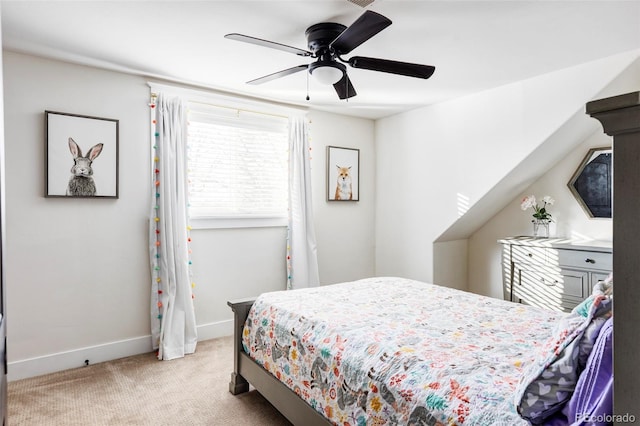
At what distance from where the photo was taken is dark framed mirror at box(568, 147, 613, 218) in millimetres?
3451

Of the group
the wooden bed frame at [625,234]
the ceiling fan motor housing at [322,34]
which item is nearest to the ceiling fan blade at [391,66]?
the ceiling fan motor housing at [322,34]

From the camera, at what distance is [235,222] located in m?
3.90

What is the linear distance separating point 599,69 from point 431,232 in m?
2.07

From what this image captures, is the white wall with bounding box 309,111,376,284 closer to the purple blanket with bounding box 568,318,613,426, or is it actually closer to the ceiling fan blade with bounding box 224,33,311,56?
the ceiling fan blade with bounding box 224,33,311,56

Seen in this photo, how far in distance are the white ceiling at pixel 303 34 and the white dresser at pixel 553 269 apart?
4.87ft

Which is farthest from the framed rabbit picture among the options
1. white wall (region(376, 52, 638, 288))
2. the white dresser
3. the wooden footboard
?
the white dresser

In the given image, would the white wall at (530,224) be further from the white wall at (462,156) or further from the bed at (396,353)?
the bed at (396,353)

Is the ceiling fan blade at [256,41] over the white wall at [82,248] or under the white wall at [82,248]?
over

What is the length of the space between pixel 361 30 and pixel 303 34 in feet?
2.27

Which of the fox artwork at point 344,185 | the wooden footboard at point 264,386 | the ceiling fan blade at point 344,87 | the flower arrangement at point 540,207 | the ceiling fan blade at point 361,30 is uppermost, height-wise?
the ceiling fan blade at point 361,30

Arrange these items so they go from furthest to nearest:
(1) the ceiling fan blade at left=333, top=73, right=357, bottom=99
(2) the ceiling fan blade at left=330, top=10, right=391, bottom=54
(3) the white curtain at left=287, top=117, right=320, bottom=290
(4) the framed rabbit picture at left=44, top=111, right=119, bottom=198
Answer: (3) the white curtain at left=287, top=117, right=320, bottom=290 → (4) the framed rabbit picture at left=44, top=111, right=119, bottom=198 → (1) the ceiling fan blade at left=333, top=73, right=357, bottom=99 → (2) the ceiling fan blade at left=330, top=10, right=391, bottom=54

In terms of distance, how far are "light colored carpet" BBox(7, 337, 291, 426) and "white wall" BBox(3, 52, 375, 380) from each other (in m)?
0.24

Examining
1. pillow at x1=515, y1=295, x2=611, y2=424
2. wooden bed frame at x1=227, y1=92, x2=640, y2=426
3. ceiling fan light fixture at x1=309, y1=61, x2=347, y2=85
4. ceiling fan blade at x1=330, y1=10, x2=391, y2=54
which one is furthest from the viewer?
ceiling fan light fixture at x1=309, y1=61, x2=347, y2=85

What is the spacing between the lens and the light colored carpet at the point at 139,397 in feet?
7.64
